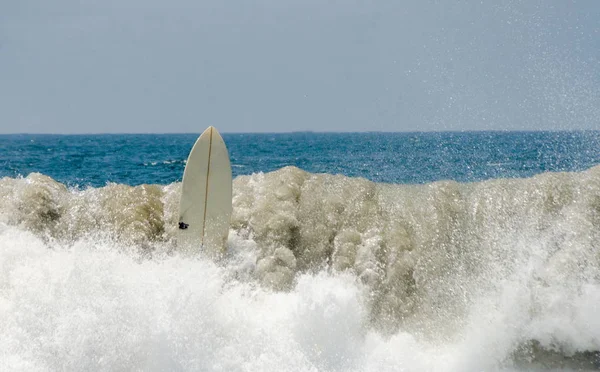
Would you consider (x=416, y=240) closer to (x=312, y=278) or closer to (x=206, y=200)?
(x=312, y=278)

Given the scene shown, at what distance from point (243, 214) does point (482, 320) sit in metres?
3.42

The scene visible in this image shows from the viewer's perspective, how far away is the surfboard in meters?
9.66

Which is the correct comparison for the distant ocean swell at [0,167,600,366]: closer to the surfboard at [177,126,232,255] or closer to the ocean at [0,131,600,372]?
the ocean at [0,131,600,372]

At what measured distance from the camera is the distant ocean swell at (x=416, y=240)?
28.4 feet


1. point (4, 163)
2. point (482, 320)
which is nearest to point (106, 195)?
point (482, 320)

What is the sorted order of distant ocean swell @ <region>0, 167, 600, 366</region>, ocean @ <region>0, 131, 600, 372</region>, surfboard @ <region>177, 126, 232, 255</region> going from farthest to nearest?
1. surfboard @ <region>177, 126, 232, 255</region>
2. distant ocean swell @ <region>0, 167, 600, 366</region>
3. ocean @ <region>0, 131, 600, 372</region>

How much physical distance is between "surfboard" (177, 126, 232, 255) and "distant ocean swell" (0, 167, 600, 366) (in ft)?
0.99

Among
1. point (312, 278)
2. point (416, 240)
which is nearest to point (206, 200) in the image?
point (312, 278)

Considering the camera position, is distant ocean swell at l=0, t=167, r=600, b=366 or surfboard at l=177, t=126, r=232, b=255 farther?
surfboard at l=177, t=126, r=232, b=255

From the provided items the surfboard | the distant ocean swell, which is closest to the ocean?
the distant ocean swell

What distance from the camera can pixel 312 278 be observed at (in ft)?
30.4

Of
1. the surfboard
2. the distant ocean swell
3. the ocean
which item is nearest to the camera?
the ocean

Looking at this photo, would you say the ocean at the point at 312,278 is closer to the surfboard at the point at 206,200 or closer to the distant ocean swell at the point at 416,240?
the distant ocean swell at the point at 416,240

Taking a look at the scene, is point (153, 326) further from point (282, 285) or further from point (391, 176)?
point (391, 176)
